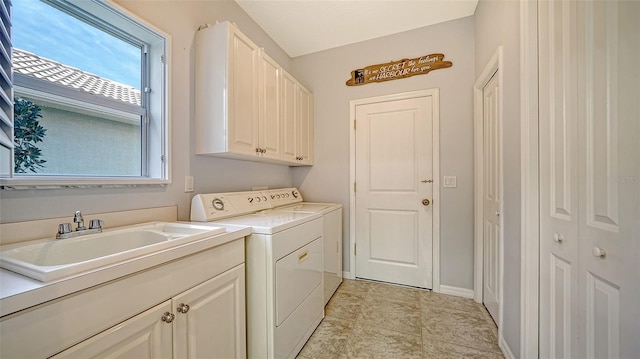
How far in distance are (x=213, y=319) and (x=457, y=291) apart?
7.40ft

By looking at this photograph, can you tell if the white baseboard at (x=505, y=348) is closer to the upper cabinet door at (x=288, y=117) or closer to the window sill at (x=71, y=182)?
the upper cabinet door at (x=288, y=117)

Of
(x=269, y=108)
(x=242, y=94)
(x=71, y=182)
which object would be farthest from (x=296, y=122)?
(x=71, y=182)

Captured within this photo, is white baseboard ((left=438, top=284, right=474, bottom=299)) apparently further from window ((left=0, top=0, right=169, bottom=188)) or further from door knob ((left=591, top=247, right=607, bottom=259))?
window ((left=0, top=0, right=169, bottom=188))

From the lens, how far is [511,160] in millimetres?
1428

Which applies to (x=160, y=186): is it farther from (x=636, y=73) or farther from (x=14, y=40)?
(x=636, y=73)

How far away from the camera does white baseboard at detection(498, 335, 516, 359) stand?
145 centimetres

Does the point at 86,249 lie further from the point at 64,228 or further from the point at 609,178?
the point at 609,178

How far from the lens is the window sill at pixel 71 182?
0.91 meters

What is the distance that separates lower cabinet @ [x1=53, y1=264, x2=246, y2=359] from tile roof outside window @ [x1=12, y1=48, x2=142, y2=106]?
1145mm

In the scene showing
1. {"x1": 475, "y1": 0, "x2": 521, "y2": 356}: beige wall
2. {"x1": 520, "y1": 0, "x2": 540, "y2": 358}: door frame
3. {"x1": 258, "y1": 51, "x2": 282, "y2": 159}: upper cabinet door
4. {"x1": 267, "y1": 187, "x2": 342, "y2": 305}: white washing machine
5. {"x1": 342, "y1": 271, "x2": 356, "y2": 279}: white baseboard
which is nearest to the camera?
{"x1": 520, "y1": 0, "x2": 540, "y2": 358}: door frame

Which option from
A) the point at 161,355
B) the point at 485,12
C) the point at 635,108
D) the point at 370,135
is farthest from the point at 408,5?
the point at 161,355

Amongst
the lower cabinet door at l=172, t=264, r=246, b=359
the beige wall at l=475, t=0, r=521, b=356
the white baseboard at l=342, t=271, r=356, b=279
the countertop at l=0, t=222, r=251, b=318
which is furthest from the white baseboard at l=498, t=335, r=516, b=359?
the countertop at l=0, t=222, r=251, b=318

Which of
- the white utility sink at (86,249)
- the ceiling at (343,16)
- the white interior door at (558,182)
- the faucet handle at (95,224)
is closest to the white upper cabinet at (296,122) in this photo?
the ceiling at (343,16)

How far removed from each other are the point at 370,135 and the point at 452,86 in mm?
914
